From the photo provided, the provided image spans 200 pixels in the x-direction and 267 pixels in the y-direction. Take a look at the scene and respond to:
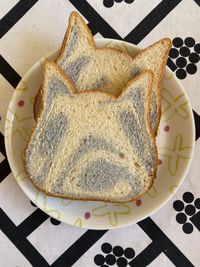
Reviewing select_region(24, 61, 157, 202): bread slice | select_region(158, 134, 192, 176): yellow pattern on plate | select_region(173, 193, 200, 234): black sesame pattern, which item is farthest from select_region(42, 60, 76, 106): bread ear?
select_region(173, 193, 200, 234): black sesame pattern

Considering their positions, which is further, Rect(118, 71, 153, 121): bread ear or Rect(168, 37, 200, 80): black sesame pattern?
Rect(168, 37, 200, 80): black sesame pattern

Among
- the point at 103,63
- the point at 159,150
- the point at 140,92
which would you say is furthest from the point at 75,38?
the point at 159,150

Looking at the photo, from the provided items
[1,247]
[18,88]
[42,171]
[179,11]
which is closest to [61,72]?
[18,88]

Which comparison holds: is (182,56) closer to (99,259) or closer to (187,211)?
(187,211)

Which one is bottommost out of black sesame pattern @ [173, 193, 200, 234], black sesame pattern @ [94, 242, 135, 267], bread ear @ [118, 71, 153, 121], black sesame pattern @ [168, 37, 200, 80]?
black sesame pattern @ [173, 193, 200, 234]

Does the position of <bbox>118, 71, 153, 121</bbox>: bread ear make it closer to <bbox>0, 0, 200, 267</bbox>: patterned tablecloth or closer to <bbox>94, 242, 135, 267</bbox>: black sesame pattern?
<bbox>0, 0, 200, 267</bbox>: patterned tablecloth

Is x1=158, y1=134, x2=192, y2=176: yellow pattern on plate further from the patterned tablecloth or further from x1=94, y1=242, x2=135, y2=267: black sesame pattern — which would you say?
x1=94, y1=242, x2=135, y2=267: black sesame pattern

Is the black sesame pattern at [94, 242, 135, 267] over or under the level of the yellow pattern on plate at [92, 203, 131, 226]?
under
